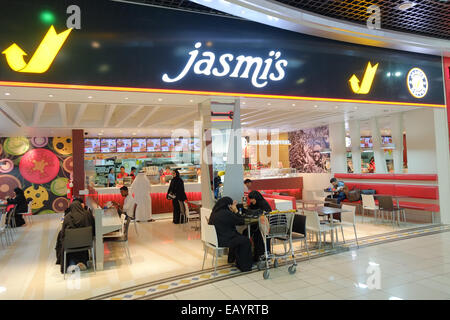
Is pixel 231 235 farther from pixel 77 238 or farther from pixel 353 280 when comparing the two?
pixel 77 238

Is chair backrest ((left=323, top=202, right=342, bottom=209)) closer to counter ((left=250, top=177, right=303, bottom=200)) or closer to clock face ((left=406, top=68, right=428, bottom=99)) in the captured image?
clock face ((left=406, top=68, right=428, bottom=99))

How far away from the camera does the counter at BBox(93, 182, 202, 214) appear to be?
8.44 meters

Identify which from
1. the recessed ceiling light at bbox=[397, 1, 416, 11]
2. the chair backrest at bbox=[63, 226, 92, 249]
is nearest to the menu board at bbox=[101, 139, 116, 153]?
the chair backrest at bbox=[63, 226, 92, 249]

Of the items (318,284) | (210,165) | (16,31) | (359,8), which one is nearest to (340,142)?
(359,8)

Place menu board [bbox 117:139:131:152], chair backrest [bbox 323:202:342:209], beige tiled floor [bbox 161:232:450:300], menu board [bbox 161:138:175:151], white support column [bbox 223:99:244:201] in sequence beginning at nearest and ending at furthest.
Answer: beige tiled floor [bbox 161:232:450:300] → white support column [bbox 223:99:244:201] → chair backrest [bbox 323:202:342:209] → menu board [bbox 117:139:131:152] → menu board [bbox 161:138:175:151]

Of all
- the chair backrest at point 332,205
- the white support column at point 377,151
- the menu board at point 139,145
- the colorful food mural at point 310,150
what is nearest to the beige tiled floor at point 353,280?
the chair backrest at point 332,205

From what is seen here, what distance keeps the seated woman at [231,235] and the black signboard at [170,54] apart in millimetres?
1810

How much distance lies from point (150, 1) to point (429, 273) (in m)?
4.94

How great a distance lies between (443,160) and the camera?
688cm

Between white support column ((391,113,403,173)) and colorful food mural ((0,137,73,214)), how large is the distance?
9.52m

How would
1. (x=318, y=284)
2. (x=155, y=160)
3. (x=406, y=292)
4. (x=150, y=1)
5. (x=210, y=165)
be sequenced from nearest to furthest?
1. (x=406, y=292)
2. (x=318, y=284)
3. (x=150, y=1)
4. (x=210, y=165)
5. (x=155, y=160)

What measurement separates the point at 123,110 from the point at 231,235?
4.47m

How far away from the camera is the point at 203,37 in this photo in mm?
4688
